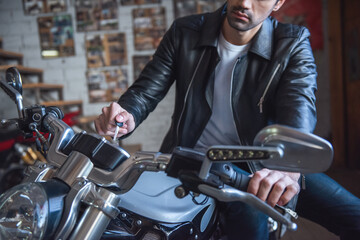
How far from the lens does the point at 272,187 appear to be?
0.52 m

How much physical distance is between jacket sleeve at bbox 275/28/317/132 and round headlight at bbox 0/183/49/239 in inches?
23.2

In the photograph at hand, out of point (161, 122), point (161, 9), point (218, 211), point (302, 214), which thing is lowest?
point (161, 122)

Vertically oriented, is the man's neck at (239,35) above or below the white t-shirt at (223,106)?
above

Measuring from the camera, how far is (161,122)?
365cm

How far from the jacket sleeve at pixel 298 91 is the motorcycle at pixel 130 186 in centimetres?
36

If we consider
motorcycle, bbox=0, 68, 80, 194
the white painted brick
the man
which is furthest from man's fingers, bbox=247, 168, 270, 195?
the white painted brick

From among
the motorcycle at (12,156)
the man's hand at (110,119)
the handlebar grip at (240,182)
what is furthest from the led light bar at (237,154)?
the motorcycle at (12,156)

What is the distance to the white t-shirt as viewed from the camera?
1075 millimetres

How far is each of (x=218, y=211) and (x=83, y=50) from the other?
3.34 m

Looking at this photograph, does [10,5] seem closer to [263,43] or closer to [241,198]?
[263,43]

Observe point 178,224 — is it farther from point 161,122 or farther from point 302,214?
point 161,122

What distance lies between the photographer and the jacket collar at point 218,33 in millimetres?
1089

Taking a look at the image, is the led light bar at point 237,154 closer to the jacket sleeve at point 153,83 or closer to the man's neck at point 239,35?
the jacket sleeve at point 153,83

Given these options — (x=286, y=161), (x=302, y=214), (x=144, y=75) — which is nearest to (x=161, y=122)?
(x=144, y=75)
